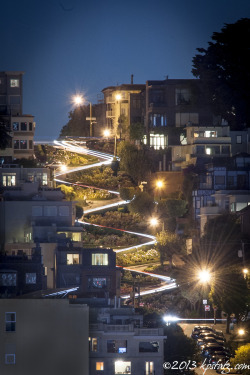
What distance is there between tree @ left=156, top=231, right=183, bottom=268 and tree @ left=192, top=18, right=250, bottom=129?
48.4 feet

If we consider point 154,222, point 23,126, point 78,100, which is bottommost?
point 154,222

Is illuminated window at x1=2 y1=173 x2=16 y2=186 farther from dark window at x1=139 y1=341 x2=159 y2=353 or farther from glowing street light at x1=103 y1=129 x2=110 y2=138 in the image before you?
dark window at x1=139 y1=341 x2=159 y2=353

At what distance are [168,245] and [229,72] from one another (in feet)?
67.2

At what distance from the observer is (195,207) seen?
9375cm

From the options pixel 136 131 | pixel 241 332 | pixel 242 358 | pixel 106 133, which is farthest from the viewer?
pixel 106 133

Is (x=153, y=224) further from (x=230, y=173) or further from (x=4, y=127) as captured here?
(x=4, y=127)

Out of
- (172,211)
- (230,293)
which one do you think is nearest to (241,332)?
(230,293)

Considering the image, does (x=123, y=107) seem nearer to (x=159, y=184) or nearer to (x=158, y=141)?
(x=158, y=141)

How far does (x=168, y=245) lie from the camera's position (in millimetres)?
87375

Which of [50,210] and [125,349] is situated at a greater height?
[50,210]

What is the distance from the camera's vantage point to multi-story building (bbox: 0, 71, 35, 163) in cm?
10450

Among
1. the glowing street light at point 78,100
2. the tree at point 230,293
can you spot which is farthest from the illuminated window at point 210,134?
the glowing street light at point 78,100

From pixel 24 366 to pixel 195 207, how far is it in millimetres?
40125

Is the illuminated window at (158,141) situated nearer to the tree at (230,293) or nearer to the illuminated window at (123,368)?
the tree at (230,293)
